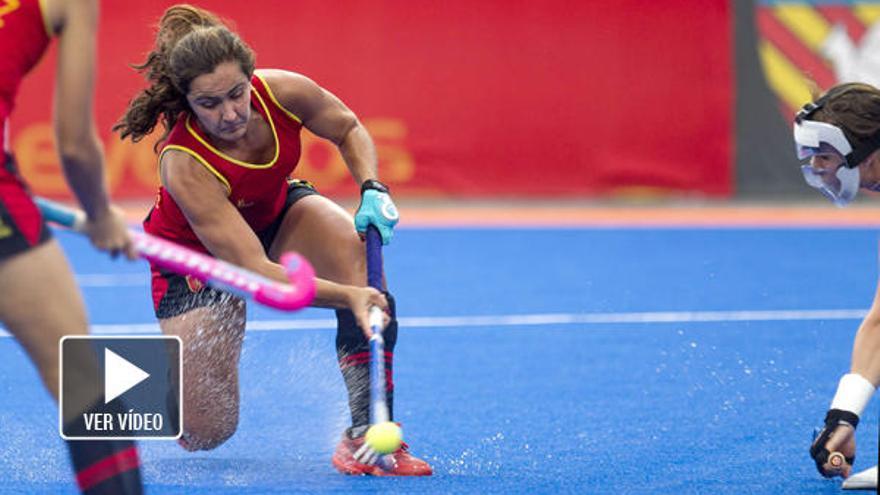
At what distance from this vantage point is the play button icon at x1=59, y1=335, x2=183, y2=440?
322cm

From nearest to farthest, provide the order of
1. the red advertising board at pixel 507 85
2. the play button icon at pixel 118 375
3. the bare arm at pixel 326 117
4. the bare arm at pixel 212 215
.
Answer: the play button icon at pixel 118 375 → the bare arm at pixel 212 215 → the bare arm at pixel 326 117 → the red advertising board at pixel 507 85

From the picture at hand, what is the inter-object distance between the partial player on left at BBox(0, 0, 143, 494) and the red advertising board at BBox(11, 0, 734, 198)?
851cm

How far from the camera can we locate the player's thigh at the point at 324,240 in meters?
4.82

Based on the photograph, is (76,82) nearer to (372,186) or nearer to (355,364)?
(372,186)

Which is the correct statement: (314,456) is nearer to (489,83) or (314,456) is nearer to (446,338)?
(446,338)

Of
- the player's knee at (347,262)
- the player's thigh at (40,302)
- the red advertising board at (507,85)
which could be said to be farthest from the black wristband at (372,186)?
the red advertising board at (507,85)

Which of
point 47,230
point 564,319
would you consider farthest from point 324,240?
point 564,319

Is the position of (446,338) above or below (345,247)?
below

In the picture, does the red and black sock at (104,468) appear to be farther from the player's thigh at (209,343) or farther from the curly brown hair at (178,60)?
the player's thigh at (209,343)

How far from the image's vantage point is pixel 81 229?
3.23 metres

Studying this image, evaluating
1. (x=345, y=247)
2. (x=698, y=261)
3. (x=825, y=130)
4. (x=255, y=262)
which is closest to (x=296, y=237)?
(x=345, y=247)

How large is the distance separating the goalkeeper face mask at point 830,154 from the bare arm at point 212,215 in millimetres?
1399

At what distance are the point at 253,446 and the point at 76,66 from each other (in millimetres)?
2331

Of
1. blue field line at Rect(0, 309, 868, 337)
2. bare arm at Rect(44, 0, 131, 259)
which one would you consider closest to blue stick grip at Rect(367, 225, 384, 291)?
bare arm at Rect(44, 0, 131, 259)
